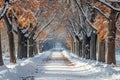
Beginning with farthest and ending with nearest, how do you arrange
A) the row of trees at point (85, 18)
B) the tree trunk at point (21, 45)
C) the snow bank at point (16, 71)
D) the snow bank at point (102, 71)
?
1. the tree trunk at point (21, 45)
2. the row of trees at point (85, 18)
3. the snow bank at point (102, 71)
4. the snow bank at point (16, 71)

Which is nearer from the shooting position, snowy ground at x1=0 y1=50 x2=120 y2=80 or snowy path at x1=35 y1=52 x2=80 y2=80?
snowy ground at x1=0 y1=50 x2=120 y2=80

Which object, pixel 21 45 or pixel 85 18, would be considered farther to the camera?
pixel 21 45

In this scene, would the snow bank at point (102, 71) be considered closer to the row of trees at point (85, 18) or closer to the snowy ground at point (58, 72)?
the snowy ground at point (58, 72)

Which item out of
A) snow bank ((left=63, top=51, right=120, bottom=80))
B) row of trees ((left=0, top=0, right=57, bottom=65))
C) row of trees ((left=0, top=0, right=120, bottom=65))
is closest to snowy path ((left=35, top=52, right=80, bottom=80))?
snow bank ((left=63, top=51, right=120, bottom=80))

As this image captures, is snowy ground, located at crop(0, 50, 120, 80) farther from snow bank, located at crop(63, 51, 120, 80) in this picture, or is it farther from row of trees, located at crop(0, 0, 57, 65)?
row of trees, located at crop(0, 0, 57, 65)

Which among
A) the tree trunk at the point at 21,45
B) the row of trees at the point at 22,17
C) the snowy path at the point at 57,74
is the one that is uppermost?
the row of trees at the point at 22,17

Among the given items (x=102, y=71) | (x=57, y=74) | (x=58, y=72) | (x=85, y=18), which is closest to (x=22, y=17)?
(x=58, y=72)

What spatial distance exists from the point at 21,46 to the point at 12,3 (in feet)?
70.5

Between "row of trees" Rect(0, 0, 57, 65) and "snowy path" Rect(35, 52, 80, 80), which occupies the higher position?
"row of trees" Rect(0, 0, 57, 65)

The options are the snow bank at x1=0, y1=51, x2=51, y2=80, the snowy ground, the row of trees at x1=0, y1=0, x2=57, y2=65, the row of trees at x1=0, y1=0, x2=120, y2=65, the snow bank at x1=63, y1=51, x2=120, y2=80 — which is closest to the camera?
the snow bank at x1=0, y1=51, x2=51, y2=80

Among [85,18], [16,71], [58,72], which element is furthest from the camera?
[85,18]

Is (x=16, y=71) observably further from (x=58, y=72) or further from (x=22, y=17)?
Result: (x=22, y=17)

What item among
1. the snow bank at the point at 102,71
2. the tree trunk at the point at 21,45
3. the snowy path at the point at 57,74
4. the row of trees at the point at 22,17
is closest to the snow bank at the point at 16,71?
the snowy path at the point at 57,74

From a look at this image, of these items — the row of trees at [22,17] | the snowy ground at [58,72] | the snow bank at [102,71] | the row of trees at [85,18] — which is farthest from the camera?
the row of trees at [85,18]
